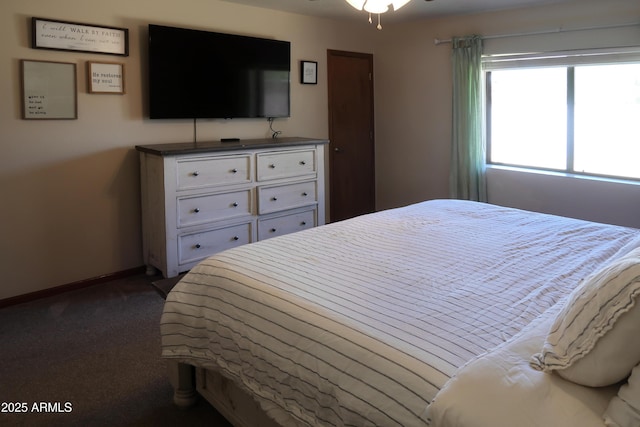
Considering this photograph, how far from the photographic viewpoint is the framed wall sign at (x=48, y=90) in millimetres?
3287

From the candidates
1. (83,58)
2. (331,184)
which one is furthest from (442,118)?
(83,58)

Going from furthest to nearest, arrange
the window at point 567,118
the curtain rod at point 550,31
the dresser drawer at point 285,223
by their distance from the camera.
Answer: the dresser drawer at point 285,223
the window at point 567,118
the curtain rod at point 550,31

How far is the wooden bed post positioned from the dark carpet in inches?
1.4

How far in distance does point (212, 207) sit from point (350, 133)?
221cm

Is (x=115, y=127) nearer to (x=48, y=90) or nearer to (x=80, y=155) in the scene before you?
(x=80, y=155)

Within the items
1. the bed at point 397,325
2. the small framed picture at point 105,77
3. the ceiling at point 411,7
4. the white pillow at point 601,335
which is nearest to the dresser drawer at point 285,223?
the small framed picture at point 105,77

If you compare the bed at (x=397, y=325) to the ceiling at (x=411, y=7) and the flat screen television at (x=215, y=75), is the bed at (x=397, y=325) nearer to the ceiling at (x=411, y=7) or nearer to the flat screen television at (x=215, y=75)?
the flat screen television at (x=215, y=75)

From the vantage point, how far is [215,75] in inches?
162

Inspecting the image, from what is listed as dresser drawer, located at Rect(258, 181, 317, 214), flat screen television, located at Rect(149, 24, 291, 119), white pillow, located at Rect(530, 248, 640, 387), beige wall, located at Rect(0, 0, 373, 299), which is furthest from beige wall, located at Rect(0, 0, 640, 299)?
white pillow, located at Rect(530, 248, 640, 387)

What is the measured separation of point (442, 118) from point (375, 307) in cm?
388

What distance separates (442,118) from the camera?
16.6 ft

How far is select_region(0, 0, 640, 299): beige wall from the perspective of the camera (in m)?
3.33

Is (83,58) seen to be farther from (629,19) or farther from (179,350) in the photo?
(629,19)

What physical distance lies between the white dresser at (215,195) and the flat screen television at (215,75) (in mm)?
383
